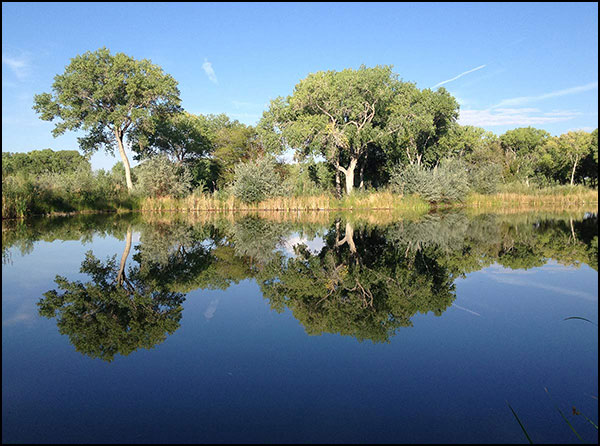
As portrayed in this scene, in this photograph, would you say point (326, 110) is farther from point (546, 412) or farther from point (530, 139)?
point (530, 139)

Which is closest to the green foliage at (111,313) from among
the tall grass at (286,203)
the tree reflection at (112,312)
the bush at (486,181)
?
the tree reflection at (112,312)

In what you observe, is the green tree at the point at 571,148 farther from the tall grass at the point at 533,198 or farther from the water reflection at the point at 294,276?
the water reflection at the point at 294,276

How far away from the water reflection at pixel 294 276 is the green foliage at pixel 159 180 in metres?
14.1

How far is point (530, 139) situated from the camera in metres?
54.4

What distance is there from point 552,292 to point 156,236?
9161mm

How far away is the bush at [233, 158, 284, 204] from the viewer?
23.1 metres

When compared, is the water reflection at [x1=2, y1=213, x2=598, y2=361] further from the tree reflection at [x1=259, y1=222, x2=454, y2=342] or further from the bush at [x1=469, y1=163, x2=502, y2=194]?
the bush at [x1=469, y1=163, x2=502, y2=194]

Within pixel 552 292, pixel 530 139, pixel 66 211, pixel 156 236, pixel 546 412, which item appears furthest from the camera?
pixel 530 139

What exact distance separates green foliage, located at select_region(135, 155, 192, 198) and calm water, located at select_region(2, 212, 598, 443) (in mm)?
18557

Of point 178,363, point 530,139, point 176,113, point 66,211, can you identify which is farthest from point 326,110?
point 530,139

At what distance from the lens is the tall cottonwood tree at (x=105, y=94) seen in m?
27.5

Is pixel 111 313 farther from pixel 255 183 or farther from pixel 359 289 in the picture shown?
pixel 255 183

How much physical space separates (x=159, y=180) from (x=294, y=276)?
20.8 metres

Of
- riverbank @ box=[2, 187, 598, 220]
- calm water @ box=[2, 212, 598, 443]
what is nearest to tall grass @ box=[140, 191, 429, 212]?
riverbank @ box=[2, 187, 598, 220]
